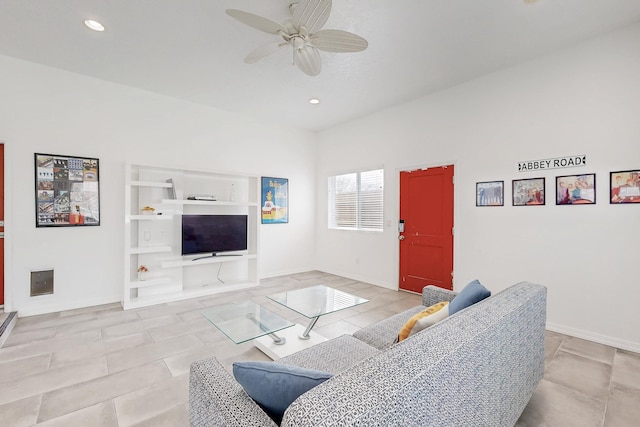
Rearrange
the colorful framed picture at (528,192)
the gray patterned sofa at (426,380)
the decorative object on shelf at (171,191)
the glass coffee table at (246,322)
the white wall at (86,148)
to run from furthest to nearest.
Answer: the decorative object on shelf at (171,191) < the white wall at (86,148) < the colorful framed picture at (528,192) < the glass coffee table at (246,322) < the gray patterned sofa at (426,380)

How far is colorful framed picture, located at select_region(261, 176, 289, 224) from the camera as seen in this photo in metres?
5.68

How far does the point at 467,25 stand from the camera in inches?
108

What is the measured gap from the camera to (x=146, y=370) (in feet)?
7.83

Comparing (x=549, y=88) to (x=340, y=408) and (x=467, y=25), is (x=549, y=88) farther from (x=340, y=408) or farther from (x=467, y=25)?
(x=340, y=408)

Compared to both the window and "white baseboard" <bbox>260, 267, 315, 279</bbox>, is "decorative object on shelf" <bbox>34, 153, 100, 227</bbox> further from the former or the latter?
the window

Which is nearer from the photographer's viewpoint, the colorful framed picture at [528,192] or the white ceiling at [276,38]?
the white ceiling at [276,38]

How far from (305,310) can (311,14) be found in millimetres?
2471

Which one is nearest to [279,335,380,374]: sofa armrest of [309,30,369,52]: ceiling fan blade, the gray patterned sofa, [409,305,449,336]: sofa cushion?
the gray patterned sofa

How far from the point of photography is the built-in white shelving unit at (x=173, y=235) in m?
4.06

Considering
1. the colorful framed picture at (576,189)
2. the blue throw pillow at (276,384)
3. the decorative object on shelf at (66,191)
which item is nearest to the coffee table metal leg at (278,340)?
the blue throw pillow at (276,384)

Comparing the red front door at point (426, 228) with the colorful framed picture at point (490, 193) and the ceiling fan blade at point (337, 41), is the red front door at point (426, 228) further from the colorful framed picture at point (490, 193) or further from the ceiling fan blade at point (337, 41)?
the ceiling fan blade at point (337, 41)

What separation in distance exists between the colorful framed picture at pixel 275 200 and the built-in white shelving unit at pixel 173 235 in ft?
1.64

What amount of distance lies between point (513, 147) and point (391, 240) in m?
2.28

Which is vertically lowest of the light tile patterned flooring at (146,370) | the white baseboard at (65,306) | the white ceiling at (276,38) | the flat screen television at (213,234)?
the light tile patterned flooring at (146,370)
